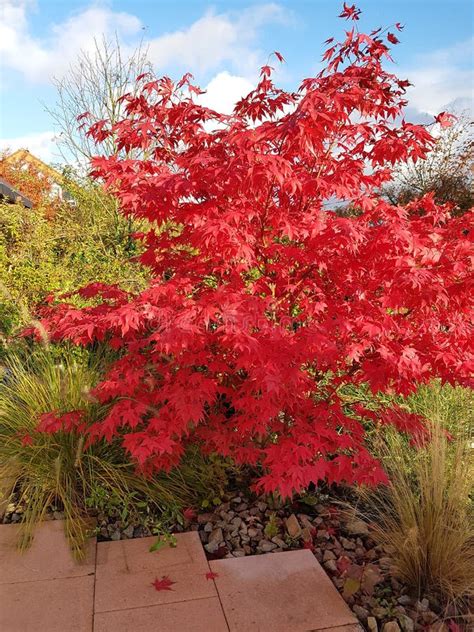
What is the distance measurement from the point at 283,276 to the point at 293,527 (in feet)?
5.05

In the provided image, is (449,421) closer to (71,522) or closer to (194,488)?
(194,488)

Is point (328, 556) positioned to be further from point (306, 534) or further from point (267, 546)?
point (267, 546)

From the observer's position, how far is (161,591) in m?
2.61

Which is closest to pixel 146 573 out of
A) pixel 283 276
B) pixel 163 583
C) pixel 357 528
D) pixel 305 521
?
pixel 163 583

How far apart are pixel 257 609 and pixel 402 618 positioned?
690mm

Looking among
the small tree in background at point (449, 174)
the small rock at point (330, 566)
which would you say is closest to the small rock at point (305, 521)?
the small rock at point (330, 566)

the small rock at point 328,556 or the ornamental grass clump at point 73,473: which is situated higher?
the ornamental grass clump at point 73,473

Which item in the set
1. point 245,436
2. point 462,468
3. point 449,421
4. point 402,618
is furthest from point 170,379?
point 449,421

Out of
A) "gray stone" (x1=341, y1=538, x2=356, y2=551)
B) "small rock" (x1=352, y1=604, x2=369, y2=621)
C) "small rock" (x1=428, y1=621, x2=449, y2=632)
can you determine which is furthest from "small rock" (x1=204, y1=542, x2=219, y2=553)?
"small rock" (x1=428, y1=621, x2=449, y2=632)

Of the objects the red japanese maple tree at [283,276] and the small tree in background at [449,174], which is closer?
the red japanese maple tree at [283,276]

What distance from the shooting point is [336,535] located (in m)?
3.15

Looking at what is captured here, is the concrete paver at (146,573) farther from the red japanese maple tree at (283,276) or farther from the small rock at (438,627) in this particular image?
the small rock at (438,627)

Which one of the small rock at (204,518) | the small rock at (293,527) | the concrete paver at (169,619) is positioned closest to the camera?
the concrete paver at (169,619)

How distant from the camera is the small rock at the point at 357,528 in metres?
3.15
